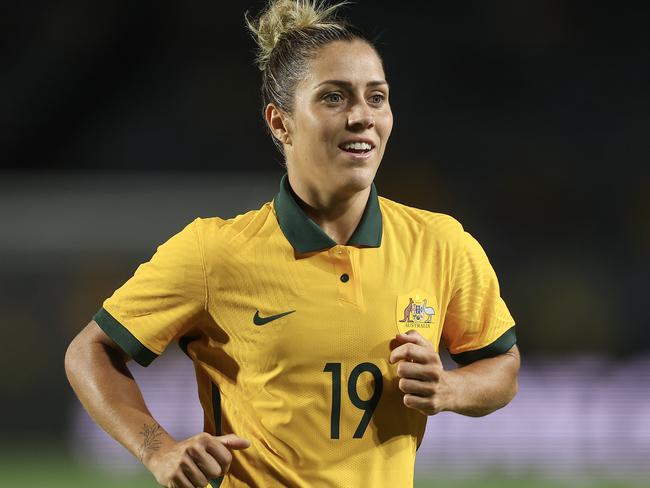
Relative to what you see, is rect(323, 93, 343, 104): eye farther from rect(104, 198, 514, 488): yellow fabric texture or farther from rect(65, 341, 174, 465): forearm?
rect(65, 341, 174, 465): forearm

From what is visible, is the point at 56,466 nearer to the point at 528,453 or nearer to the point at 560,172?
the point at 528,453

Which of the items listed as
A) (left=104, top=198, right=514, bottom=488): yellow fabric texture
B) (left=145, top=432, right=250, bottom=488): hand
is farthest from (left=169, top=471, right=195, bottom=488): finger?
(left=104, top=198, right=514, bottom=488): yellow fabric texture

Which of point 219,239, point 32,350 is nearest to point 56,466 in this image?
point 32,350

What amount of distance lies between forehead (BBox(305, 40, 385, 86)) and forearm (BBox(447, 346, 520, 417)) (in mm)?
686

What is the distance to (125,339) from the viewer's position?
2.43 meters

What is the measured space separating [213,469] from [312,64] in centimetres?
93

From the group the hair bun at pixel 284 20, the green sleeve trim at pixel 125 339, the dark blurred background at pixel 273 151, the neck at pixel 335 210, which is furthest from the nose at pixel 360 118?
the dark blurred background at pixel 273 151

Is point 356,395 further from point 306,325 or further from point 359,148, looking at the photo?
point 359,148

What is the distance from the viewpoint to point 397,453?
2.37 metres

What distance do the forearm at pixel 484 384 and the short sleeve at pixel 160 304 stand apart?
0.59 m

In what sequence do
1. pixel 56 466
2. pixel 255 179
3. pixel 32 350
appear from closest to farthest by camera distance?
pixel 56 466 < pixel 32 350 < pixel 255 179

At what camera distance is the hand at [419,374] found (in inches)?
86.9

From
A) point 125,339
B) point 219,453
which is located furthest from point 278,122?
point 219,453

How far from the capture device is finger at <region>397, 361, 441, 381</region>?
2207 mm
